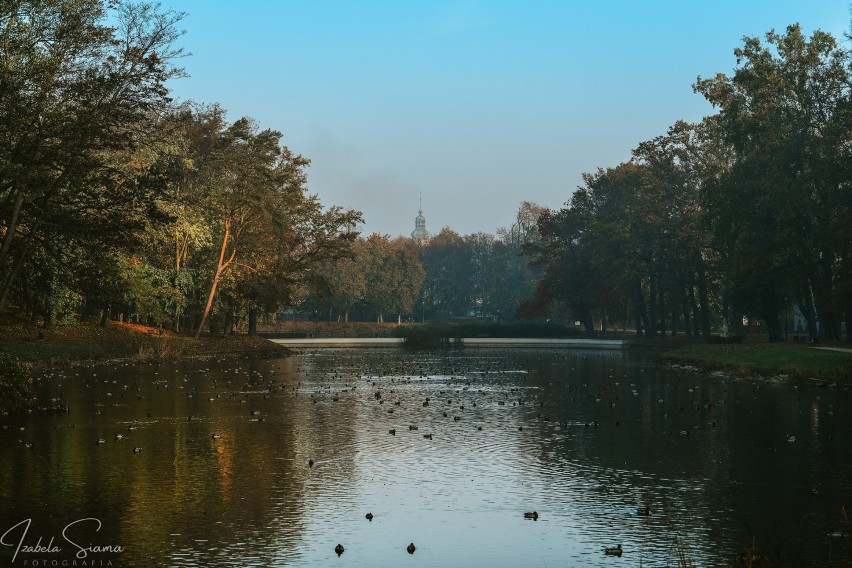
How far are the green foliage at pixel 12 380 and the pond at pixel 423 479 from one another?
1409mm

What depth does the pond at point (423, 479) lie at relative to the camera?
40.2 ft

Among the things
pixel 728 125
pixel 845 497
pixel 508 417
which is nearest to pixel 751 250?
pixel 728 125

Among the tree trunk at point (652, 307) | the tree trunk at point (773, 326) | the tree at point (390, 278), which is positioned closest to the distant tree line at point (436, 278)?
the tree at point (390, 278)

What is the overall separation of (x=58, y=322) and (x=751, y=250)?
43.7 meters

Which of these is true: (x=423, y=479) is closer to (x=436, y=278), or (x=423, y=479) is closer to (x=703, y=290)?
(x=703, y=290)

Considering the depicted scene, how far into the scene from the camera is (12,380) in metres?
27.2

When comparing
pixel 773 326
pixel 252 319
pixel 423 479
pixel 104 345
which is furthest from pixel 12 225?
pixel 252 319

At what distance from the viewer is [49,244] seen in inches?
1183

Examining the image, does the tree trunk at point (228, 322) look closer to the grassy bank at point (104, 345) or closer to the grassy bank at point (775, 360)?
the grassy bank at point (104, 345)

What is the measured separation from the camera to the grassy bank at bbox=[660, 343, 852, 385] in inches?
1609

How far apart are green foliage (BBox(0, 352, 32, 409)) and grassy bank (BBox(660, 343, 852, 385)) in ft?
101

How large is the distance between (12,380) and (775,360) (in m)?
35.7

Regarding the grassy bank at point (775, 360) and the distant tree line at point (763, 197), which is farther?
the distant tree line at point (763, 197)

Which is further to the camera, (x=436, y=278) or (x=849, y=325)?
(x=436, y=278)
